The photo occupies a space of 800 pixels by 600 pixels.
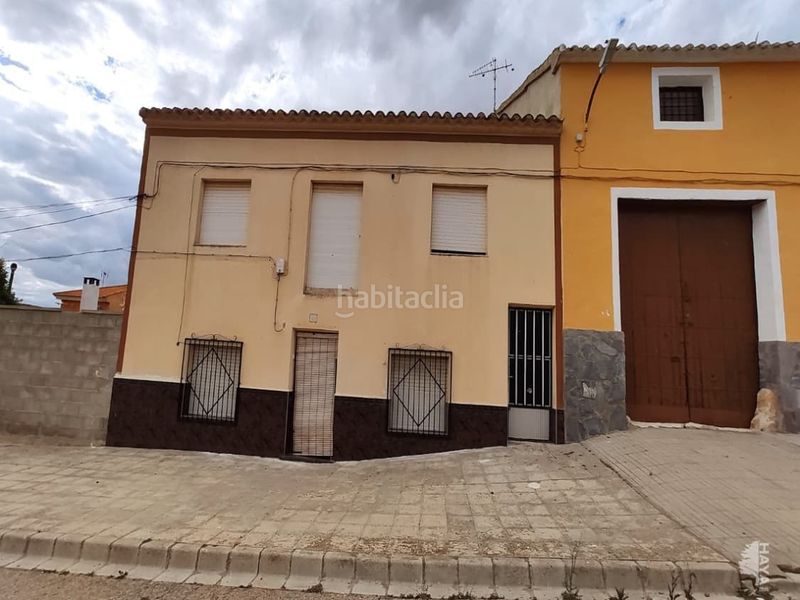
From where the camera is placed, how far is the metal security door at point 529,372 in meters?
6.58

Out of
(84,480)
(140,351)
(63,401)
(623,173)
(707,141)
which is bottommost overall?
(84,480)

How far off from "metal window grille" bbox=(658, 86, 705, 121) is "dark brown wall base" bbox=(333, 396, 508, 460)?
217 inches

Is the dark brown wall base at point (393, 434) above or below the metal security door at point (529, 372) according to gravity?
below

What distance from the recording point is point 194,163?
7.41 metres

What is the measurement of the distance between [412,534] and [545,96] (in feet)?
23.2

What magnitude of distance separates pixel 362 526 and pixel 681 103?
311 inches

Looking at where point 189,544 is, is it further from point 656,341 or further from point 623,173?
point 623,173

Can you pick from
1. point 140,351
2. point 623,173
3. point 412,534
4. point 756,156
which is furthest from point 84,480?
point 756,156

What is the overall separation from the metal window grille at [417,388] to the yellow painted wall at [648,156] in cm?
210

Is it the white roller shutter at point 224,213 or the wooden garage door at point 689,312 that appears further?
the white roller shutter at point 224,213

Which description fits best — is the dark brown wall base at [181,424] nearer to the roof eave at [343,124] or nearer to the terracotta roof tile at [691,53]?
the roof eave at [343,124]

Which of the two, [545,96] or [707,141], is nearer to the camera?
[707,141]

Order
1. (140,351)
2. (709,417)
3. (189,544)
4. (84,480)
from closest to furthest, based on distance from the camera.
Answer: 1. (189,544)
2. (84,480)
3. (709,417)
4. (140,351)
